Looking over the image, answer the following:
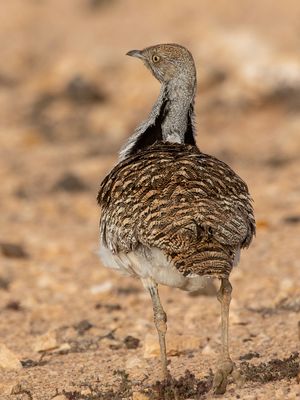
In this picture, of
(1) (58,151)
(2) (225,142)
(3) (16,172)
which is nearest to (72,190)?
(3) (16,172)

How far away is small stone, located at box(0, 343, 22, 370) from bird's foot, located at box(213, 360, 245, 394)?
1.70 meters

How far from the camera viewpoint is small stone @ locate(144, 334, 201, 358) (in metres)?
6.60

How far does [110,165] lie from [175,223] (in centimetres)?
1004

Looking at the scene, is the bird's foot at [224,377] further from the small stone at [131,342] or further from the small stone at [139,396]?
the small stone at [131,342]

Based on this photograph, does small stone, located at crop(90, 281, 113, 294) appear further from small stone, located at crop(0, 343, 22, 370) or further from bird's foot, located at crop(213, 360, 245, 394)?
bird's foot, located at crop(213, 360, 245, 394)

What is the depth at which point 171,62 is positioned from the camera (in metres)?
7.25

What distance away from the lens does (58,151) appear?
16312 millimetres

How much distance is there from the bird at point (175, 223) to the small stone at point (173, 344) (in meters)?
0.78

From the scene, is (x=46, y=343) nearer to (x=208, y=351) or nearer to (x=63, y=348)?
(x=63, y=348)

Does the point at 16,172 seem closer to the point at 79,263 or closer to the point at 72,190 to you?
the point at 72,190

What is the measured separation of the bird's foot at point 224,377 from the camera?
5168mm

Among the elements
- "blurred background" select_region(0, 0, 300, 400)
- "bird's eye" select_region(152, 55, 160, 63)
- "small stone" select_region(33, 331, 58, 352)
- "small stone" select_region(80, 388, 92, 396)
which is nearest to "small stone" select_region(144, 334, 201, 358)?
"blurred background" select_region(0, 0, 300, 400)

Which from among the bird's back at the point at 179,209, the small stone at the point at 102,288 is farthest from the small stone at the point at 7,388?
the small stone at the point at 102,288

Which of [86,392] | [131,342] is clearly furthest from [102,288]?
[86,392]
